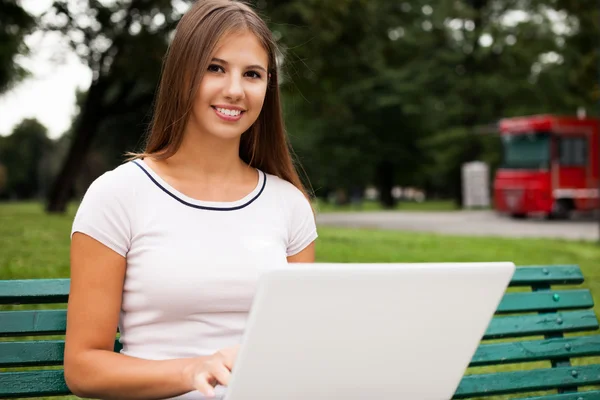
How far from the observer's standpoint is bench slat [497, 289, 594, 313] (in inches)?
114

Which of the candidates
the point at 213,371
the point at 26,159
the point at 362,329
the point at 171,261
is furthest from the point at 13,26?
the point at 26,159

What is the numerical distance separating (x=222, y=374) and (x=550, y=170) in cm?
2164

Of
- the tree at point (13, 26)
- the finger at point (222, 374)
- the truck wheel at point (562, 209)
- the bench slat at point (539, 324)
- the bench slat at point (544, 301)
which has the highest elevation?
the tree at point (13, 26)

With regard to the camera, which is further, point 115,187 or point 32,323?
point 32,323

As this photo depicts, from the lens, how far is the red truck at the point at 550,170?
21.8m

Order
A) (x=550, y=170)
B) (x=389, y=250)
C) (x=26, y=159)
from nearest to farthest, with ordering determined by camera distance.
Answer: (x=389, y=250)
(x=550, y=170)
(x=26, y=159)

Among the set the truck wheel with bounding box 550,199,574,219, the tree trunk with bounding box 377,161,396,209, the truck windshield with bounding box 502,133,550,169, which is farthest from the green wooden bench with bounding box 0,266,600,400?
the tree trunk with bounding box 377,161,396,209

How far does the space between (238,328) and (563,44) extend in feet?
104

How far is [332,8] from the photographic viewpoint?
16.2 meters

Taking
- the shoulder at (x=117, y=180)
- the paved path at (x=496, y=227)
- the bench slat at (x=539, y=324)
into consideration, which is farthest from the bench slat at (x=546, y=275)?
the paved path at (x=496, y=227)

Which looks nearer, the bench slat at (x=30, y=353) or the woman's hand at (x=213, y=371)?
the woman's hand at (x=213, y=371)

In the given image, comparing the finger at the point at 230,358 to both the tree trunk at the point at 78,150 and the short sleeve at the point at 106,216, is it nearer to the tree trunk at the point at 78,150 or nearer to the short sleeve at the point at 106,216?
the short sleeve at the point at 106,216

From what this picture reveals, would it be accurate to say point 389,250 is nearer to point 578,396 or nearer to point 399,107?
point 578,396

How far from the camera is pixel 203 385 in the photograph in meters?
1.48
